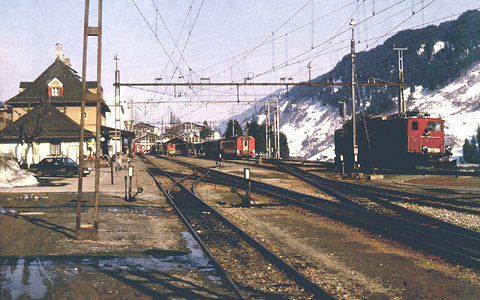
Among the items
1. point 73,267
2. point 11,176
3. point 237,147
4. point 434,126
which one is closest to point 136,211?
point 73,267

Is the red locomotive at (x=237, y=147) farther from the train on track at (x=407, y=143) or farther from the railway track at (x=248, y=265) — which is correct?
the railway track at (x=248, y=265)

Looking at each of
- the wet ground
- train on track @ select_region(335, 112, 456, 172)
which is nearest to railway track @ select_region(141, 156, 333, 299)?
the wet ground

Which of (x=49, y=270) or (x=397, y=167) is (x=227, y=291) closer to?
(x=49, y=270)

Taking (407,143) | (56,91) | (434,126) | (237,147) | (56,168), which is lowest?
(56,168)

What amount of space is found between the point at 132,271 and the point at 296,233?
4910 mm

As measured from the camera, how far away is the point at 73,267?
7273mm

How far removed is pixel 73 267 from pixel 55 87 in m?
52.7

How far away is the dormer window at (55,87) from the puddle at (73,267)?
5139cm

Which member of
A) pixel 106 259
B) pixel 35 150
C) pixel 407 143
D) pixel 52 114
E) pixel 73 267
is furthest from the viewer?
pixel 52 114

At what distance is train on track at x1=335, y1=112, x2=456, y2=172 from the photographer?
2762 cm

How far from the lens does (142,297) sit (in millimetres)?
5902

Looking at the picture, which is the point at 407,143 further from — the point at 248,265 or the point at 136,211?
the point at 248,265

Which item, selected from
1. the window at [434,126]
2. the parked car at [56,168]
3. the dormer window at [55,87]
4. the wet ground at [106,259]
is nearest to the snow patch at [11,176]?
the parked car at [56,168]

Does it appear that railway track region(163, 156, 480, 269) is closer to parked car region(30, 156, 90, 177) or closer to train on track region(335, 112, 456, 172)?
train on track region(335, 112, 456, 172)
